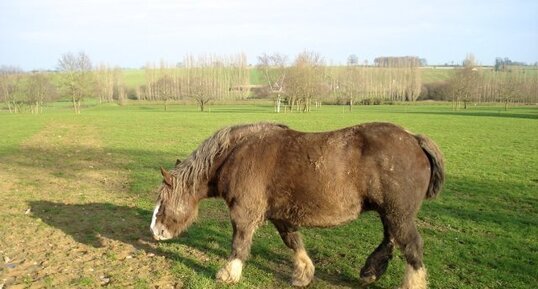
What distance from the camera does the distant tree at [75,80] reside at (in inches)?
2653

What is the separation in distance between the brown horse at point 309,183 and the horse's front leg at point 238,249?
0.01 m

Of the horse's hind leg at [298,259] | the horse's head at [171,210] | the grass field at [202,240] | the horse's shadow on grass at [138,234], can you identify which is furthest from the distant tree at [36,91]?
the horse's hind leg at [298,259]

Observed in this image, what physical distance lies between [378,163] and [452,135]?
87.4 ft

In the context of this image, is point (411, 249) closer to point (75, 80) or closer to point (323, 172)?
point (323, 172)

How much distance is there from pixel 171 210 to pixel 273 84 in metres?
80.2

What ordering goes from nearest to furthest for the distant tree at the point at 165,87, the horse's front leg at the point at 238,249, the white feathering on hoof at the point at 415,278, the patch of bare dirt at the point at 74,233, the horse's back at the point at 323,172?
1. the horse's back at the point at 323,172
2. the white feathering on hoof at the point at 415,278
3. the horse's front leg at the point at 238,249
4. the patch of bare dirt at the point at 74,233
5. the distant tree at the point at 165,87

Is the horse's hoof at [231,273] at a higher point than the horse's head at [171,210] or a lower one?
lower

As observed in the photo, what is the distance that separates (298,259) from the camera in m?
5.58

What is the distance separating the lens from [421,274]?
4.99 metres

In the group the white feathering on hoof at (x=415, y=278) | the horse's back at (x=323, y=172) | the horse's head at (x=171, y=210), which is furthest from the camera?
the horse's head at (x=171, y=210)

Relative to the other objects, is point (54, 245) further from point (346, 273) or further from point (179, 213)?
point (346, 273)

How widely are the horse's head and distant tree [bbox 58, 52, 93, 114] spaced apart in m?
67.0

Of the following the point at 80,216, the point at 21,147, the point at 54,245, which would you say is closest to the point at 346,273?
the point at 54,245

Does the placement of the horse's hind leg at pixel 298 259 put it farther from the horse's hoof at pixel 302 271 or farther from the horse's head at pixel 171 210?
the horse's head at pixel 171 210
